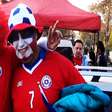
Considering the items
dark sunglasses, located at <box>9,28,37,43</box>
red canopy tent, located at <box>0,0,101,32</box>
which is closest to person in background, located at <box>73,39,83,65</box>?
red canopy tent, located at <box>0,0,101,32</box>

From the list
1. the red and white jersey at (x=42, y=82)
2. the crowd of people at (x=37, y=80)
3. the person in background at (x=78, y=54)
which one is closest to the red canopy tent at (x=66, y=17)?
the person in background at (x=78, y=54)

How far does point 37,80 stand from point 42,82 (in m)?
0.04

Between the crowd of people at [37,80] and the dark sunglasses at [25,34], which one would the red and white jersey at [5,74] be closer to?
the crowd of people at [37,80]

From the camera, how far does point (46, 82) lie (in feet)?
10.0

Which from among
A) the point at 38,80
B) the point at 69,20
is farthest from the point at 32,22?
the point at 69,20

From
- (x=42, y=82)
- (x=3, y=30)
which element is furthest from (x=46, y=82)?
(x=3, y=30)

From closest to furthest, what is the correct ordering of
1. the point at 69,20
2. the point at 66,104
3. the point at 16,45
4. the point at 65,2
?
the point at 66,104 → the point at 16,45 → the point at 69,20 → the point at 65,2

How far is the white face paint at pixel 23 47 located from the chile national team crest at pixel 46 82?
19 cm

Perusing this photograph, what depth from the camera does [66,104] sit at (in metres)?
2.91

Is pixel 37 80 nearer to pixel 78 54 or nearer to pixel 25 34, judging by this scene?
pixel 25 34

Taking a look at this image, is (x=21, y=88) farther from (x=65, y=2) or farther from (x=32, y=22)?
(x=65, y=2)

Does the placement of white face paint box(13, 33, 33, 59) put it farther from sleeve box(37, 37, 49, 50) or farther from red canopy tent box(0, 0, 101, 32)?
red canopy tent box(0, 0, 101, 32)

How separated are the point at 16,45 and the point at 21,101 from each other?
39 cm

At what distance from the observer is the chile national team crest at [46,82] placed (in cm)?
306
